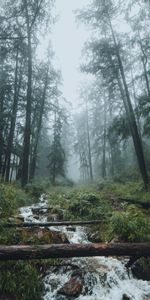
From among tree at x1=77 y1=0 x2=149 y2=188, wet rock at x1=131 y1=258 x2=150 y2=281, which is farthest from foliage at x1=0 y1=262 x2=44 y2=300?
tree at x1=77 y1=0 x2=149 y2=188

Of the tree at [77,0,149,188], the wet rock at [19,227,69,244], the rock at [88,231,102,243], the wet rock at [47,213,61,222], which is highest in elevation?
the tree at [77,0,149,188]

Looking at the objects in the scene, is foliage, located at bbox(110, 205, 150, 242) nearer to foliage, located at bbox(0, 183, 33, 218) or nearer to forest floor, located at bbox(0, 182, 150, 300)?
forest floor, located at bbox(0, 182, 150, 300)

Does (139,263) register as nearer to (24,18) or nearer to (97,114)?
(24,18)

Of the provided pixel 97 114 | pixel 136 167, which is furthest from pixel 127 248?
pixel 97 114

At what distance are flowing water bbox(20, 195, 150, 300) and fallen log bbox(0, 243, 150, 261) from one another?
0.79 metres

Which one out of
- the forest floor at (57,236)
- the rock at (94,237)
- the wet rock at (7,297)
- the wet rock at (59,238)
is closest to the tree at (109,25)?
the forest floor at (57,236)

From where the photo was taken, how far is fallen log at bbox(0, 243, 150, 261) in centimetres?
495

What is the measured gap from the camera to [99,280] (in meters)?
5.61

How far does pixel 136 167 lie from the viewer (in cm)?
2489

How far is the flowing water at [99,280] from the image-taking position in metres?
5.17

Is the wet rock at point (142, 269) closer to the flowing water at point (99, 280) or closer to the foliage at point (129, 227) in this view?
the flowing water at point (99, 280)

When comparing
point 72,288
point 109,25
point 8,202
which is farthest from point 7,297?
point 109,25

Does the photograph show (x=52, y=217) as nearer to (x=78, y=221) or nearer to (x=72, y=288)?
(x=78, y=221)

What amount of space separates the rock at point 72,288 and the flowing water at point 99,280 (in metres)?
0.07
